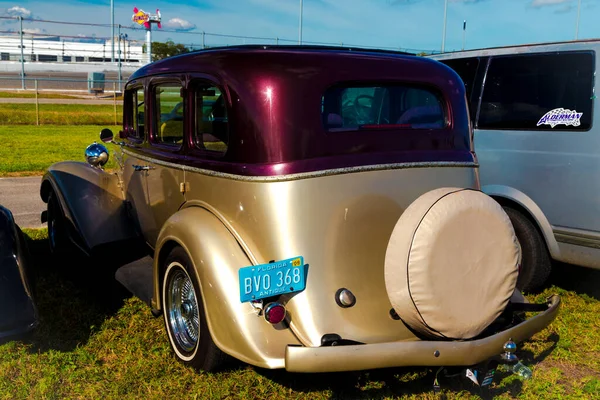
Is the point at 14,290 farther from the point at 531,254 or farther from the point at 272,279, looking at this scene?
the point at 531,254

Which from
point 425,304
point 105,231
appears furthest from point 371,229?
point 105,231

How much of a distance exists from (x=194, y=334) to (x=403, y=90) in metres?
1.94

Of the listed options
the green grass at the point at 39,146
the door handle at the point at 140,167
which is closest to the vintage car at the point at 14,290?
the door handle at the point at 140,167

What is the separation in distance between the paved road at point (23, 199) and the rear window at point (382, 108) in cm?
463

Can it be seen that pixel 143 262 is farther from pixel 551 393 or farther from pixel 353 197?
pixel 551 393

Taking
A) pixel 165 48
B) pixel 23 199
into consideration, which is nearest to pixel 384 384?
pixel 23 199

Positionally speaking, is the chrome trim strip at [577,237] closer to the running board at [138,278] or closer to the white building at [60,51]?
the running board at [138,278]

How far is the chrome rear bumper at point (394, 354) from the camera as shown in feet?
8.42

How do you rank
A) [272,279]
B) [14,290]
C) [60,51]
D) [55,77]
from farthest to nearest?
[60,51] < [55,77] < [14,290] < [272,279]

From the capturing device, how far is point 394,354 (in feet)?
8.72

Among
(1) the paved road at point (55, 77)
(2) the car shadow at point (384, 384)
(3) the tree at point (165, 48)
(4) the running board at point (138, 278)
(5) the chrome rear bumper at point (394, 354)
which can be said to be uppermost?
(3) the tree at point (165, 48)

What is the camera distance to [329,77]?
3.10 meters

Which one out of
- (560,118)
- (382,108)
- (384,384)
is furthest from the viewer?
(560,118)

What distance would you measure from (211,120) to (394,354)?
1740 mm
